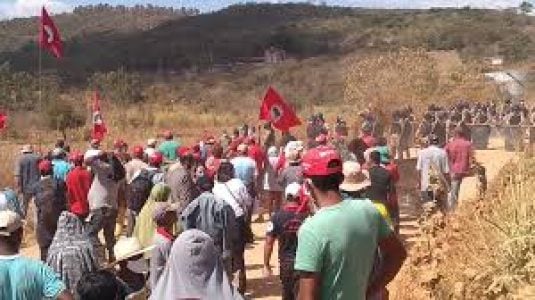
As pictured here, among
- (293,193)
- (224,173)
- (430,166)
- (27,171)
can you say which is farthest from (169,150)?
(293,193)

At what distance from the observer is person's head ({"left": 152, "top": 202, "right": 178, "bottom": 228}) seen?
707cm

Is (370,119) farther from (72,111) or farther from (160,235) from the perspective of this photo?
(72,111)

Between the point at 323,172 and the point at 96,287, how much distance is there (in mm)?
1517

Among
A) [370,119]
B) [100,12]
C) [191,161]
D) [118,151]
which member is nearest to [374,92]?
[370,119]

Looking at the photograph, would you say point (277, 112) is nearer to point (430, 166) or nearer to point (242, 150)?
point (242, 150)

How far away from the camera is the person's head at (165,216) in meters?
7.07

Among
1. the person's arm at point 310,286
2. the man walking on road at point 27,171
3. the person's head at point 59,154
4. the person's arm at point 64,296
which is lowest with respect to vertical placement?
the man walking on road at point 27,171

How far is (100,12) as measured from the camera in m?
146

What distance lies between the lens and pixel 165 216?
7.10 m

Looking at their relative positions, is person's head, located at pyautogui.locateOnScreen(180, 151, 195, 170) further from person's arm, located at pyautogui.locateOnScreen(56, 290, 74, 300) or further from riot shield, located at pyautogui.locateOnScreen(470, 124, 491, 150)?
riot shield, located at pyautogui.locateOnScreen(470, 124, 491, 150)

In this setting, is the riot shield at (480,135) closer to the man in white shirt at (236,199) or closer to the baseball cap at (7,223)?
the man in white shirt at (236,199)

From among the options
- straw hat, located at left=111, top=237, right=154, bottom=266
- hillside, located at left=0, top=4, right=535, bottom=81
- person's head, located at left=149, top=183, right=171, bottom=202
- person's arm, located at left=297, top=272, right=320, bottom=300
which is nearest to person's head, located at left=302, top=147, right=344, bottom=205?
person's arm, located at left=297, top=272, right=320, bottom=300

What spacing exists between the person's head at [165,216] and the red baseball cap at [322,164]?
2848mm

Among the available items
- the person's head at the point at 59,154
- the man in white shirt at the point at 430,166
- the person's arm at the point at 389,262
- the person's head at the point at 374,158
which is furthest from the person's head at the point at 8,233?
the man in white shirt at the point at 430,166
